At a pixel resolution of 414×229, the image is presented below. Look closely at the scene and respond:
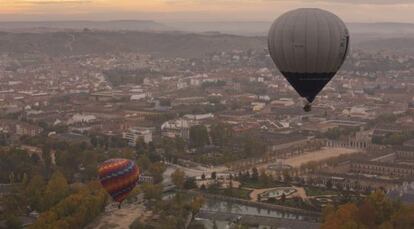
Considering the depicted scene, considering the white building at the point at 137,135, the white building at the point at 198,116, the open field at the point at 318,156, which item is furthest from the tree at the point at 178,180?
the white building at the point at 198,116

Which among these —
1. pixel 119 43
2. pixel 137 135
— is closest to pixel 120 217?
pixel 137 135

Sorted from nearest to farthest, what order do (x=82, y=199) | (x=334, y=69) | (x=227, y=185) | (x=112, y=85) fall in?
(x=334, y=69) < (x=82, y=199) < (x=227, y=185) < (x=112, y=85)

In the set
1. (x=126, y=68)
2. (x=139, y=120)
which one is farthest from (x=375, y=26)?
(x=139, y=120)

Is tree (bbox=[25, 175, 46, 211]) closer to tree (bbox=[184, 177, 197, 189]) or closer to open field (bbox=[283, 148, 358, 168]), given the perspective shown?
tree (bbox=[184, 177, 197, 189])

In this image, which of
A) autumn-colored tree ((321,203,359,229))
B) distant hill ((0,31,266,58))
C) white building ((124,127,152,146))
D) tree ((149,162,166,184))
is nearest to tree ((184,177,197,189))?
tree ((149,162,166,184))

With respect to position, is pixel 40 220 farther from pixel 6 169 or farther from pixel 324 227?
pixel 6 169

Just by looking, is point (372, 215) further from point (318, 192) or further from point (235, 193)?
point (235, 193)
